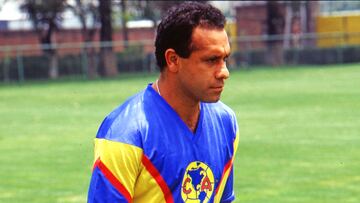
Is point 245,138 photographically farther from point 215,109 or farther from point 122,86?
point 122,86

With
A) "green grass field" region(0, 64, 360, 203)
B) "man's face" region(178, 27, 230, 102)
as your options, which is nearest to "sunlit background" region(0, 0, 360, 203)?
"green grass field" region(0, 64, 360, 203)

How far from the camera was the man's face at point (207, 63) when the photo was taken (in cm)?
433

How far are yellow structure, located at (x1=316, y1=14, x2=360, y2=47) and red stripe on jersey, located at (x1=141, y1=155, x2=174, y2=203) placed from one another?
47.3 metres

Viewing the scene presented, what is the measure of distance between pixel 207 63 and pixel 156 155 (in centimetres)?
48

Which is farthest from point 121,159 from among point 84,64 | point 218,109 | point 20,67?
point 84,64

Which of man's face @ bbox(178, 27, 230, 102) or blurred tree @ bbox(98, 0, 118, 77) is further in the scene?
blurred tree @ bbox(98, 0, 118, 77)

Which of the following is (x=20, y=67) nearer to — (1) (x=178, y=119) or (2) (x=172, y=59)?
(1) (x=178, y=119)

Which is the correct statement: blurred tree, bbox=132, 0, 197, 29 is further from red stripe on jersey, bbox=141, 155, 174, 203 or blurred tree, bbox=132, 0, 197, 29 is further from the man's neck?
red stripe on jersey, bbox=141, 155, 174, 203

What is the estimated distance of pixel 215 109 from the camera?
4773mm

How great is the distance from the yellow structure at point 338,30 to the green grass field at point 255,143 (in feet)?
72.3

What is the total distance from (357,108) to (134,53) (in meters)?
A: 29.9

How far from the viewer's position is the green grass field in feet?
39.0

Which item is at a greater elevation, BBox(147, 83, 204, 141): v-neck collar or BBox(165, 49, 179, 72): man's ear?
BBox(165, 49, 179, 72): man's ear

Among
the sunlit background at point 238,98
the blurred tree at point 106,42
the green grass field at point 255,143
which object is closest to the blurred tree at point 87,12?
the sunlit background at point 238,98
